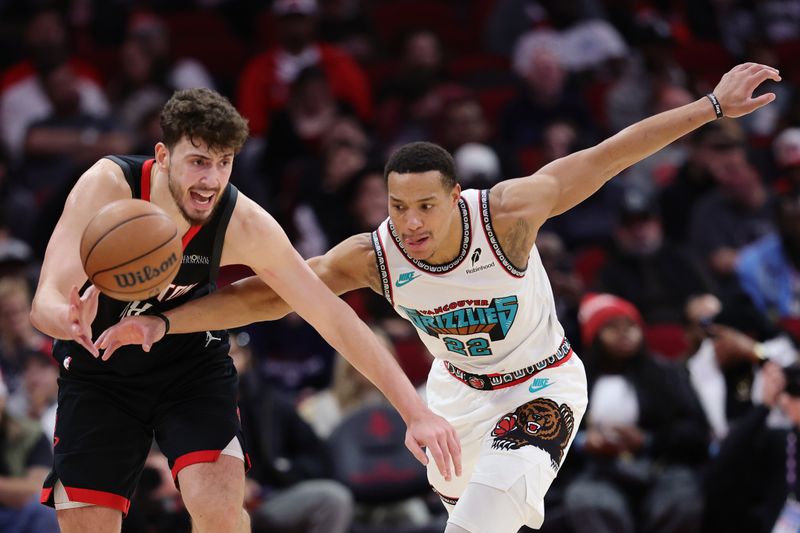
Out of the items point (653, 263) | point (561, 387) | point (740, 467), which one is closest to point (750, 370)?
point (740, 467)

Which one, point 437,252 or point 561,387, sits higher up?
point 437,252

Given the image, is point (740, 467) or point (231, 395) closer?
point (231, 395)

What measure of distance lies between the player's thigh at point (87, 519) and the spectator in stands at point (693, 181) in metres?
7.75

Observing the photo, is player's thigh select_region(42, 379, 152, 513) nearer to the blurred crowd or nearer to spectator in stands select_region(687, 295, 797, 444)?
the blurred crowd

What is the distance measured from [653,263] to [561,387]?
514 centimetres

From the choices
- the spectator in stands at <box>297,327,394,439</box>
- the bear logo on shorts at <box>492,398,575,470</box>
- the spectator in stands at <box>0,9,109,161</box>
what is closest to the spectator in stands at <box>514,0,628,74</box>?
the spectator in stands at <box>0,9,109,161</box>

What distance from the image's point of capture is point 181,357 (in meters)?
5.50

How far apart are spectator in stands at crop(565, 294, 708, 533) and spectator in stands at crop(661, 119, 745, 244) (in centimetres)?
282

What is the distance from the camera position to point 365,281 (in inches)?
231

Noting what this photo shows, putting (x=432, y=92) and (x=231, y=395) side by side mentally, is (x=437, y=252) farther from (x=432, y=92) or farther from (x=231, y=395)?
(x=432, y=92)

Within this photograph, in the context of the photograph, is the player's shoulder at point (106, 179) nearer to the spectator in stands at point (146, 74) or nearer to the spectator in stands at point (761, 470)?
the spectator in stands at point (761, 470)

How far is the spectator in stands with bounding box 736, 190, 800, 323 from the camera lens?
33.7 ft

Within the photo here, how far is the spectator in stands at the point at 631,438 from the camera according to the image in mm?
8359

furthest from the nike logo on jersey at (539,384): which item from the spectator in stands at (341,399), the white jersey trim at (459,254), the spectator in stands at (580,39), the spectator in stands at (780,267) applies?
the spectator in stands at (580,39)
